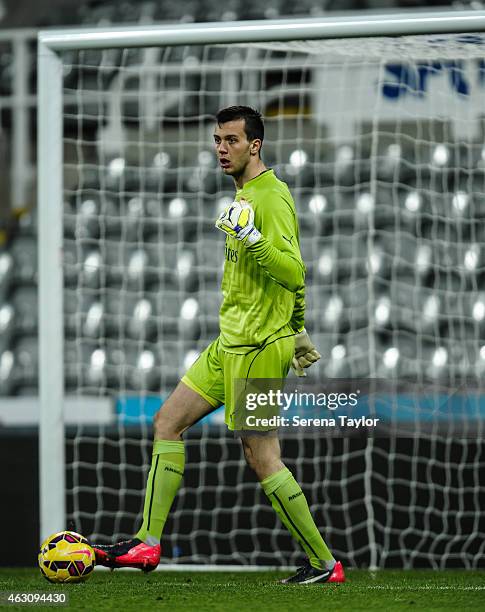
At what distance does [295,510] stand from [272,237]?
0.93m

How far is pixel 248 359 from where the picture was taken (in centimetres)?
396

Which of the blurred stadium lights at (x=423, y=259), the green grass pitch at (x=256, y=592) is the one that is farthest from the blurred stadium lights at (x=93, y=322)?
the green grass pitch at (x=256, y=592)

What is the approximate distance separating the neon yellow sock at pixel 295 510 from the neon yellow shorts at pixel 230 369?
0.78 ft

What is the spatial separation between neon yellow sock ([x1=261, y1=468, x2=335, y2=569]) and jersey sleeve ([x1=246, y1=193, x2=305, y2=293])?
646 mm

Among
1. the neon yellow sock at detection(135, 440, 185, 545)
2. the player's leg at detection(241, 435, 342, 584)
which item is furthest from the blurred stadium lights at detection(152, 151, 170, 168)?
the player's leg at detection(241, 435, 342, 584)

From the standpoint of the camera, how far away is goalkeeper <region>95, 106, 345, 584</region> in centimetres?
393

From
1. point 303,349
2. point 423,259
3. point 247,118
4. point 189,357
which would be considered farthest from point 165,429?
point 423,259

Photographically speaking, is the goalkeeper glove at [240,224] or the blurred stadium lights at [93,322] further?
the blurred stadium lights at [93,322]

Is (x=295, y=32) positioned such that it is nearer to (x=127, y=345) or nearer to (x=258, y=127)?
(x=258, y=127)

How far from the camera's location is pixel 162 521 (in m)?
4.04

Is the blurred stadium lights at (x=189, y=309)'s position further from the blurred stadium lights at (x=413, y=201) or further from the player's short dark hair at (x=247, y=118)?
the player's short dark hair at (x=247, y=118)

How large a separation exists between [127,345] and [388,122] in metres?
2.34

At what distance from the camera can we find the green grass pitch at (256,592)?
11.3 feet

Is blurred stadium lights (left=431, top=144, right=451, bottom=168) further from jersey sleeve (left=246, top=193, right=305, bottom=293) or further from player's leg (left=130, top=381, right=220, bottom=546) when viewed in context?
player's leg (left=130, top=381, right=220, bottom=546)
